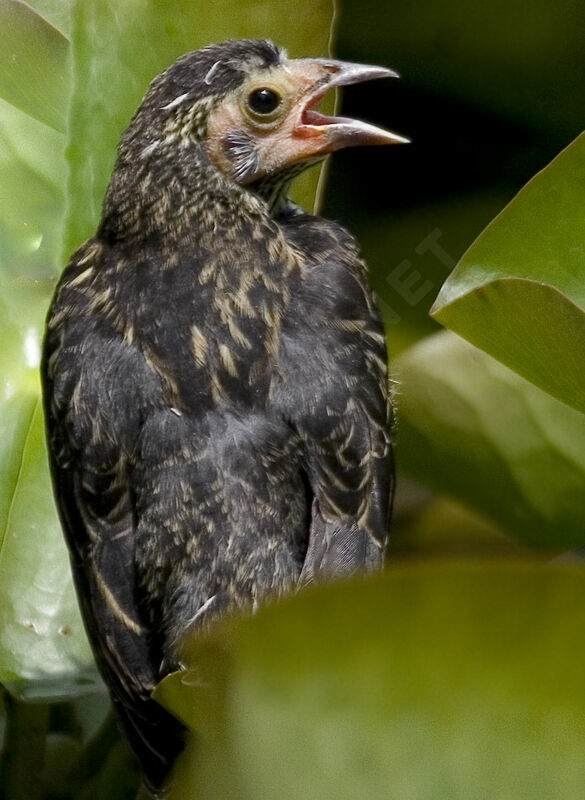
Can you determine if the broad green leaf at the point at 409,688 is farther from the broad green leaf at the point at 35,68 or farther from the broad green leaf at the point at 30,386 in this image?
the broad green leaf at the point at 35,68

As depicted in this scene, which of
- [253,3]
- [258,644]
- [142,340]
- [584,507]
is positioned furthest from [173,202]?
[258,644]

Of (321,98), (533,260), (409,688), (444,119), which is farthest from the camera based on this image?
(444,119)

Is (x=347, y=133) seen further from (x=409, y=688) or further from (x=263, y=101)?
(x=409, y=688)

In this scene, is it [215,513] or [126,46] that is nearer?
[215,513]

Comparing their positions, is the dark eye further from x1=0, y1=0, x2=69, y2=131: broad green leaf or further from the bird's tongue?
x1=0, y1=0, x2=69, y2=131: broad green leaf

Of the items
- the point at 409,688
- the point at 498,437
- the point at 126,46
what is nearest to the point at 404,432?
the point at 498,437

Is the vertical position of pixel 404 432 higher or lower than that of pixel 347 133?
lower

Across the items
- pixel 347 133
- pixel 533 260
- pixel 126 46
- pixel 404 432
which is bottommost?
pixel 404 432

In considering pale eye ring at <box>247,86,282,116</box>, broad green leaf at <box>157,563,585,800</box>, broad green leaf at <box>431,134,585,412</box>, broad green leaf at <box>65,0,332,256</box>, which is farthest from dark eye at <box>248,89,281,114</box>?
broad green leaf at <box>157,563,585,800</box>

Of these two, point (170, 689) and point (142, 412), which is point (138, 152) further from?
point (170, 689)
